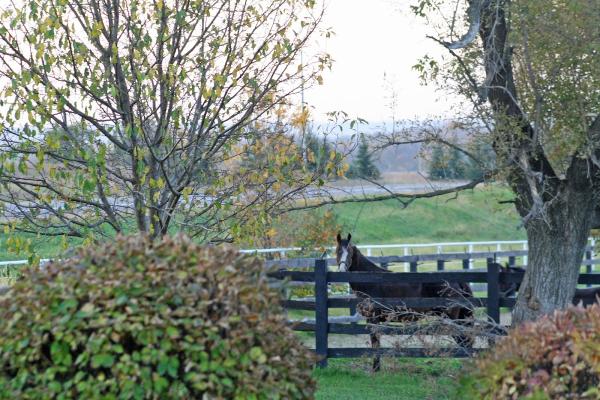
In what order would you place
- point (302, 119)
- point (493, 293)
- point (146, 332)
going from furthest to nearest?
point (493, 293) → point (302, 119) → point (146, 332)

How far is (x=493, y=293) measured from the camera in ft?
39.3

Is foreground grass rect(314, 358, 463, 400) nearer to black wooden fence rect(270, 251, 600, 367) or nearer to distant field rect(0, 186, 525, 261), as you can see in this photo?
black wooden fence rect(270, 251, 600, 367)

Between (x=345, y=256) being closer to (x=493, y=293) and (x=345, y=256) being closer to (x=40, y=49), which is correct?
(x=493, y=293)

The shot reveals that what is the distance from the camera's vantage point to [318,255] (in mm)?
20391

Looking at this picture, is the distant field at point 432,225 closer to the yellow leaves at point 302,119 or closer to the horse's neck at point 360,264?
the horse's neck at point 360,264

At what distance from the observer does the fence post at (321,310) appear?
12391 millimetres

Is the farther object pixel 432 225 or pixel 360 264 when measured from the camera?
pixel 432 225

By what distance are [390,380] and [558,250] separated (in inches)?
109

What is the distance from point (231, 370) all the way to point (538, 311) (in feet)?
22.1

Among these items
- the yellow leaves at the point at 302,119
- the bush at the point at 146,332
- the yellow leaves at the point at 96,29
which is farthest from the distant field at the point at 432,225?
the bush at the point at 146,332

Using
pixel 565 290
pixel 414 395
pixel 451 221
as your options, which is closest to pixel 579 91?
pixel 565 290

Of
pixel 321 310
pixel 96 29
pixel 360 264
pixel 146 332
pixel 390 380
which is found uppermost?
pixel 96 29

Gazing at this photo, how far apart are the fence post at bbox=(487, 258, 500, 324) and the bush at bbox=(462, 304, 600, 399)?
661 cm

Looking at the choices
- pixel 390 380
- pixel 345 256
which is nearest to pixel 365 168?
pixel 345 256
